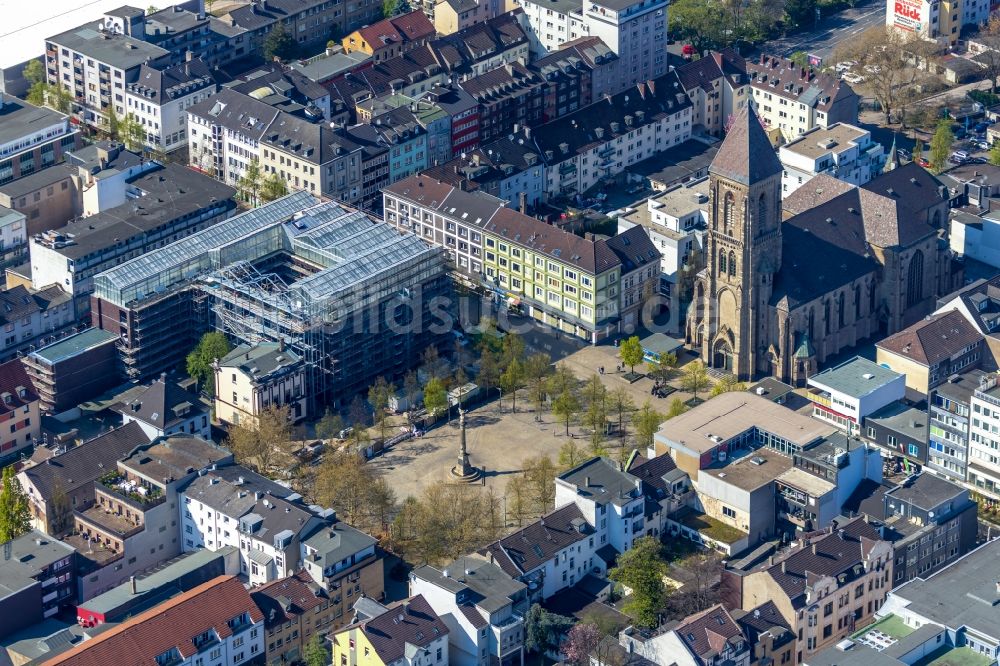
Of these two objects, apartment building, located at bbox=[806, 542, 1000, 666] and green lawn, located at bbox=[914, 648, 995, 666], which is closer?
green lawn, located at bbox=[914, 648, 995, 666]

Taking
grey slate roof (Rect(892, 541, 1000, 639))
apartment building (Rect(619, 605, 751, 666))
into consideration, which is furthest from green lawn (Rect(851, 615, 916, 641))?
apartment building (Rect(619, 605, 751, 666))

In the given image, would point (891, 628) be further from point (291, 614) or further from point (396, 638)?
point (291, 614)

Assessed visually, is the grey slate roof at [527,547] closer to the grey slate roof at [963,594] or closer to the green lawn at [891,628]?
the green lawn at [891,628]

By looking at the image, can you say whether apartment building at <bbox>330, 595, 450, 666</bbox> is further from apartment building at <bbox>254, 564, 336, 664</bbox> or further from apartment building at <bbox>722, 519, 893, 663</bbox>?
apartment building at <bbox>722, 519, 893, 663</bbox>

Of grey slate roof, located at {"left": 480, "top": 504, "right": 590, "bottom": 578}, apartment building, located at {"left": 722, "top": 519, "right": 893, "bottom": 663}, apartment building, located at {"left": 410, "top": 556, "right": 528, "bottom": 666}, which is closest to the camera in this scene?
apartment building, located at {"left": 410, "top": 556, "right": 528, "bottom": 666}

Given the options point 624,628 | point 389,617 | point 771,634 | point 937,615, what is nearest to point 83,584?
point 389,617

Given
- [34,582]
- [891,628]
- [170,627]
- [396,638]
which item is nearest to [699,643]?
[891,628]
